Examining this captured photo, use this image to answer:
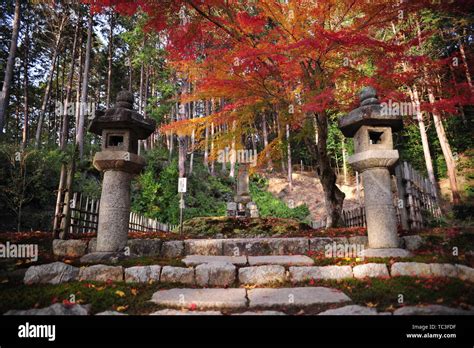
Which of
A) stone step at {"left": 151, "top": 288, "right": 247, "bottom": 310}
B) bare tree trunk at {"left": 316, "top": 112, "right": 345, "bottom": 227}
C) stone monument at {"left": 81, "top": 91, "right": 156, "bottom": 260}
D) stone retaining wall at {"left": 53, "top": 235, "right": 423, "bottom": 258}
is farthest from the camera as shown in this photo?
bare tree trunk at {"left": 316, "top": 112, "right": 345, "bottom": 227}

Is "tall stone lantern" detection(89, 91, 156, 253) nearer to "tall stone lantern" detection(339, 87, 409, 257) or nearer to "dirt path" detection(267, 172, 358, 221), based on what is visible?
"tall stone lantern" detection(339, 87, 409, 257)

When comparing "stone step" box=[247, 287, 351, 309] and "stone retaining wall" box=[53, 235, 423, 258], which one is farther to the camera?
"stone retaining wall" box=[53, 235, 423, 258]

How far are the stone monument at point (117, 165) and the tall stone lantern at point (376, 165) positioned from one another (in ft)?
14.6

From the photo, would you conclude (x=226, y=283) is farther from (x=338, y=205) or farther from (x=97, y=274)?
(x=338, y=205)

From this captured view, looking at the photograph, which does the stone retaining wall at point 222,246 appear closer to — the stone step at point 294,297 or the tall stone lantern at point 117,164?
the tall stone lantern at point 117,164

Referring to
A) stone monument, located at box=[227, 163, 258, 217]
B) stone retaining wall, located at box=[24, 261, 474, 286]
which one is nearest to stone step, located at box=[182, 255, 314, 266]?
stone retaining wall, located at box=[24, 261, 474, 286]

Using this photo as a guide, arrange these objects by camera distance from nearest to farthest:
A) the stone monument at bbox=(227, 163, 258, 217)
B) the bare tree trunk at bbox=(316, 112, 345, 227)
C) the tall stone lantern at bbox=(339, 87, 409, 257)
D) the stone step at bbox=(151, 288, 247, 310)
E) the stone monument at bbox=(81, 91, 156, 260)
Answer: the stone step at bbox=(151, 288, 247, 310) < the tall stone lantern at bbox=(339, 87, 409, 257) < the stone monument at bbox=(81, 91, 156, 260) < the bare tree trunk at bbox=(316, 112, 345, 227) < the stone monument at bbox=(227, 163, 258, 217)

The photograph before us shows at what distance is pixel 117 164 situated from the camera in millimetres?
5320

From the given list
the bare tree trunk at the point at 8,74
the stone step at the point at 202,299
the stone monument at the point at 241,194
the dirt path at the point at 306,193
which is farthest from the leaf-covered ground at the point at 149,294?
the dirt path at the point at 306,193

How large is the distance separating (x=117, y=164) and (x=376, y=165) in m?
5.14

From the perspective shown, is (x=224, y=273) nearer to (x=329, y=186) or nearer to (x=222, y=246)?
(x=222, y=246)

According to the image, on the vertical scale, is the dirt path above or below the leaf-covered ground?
above

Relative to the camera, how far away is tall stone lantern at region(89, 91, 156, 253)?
17.0 feet
